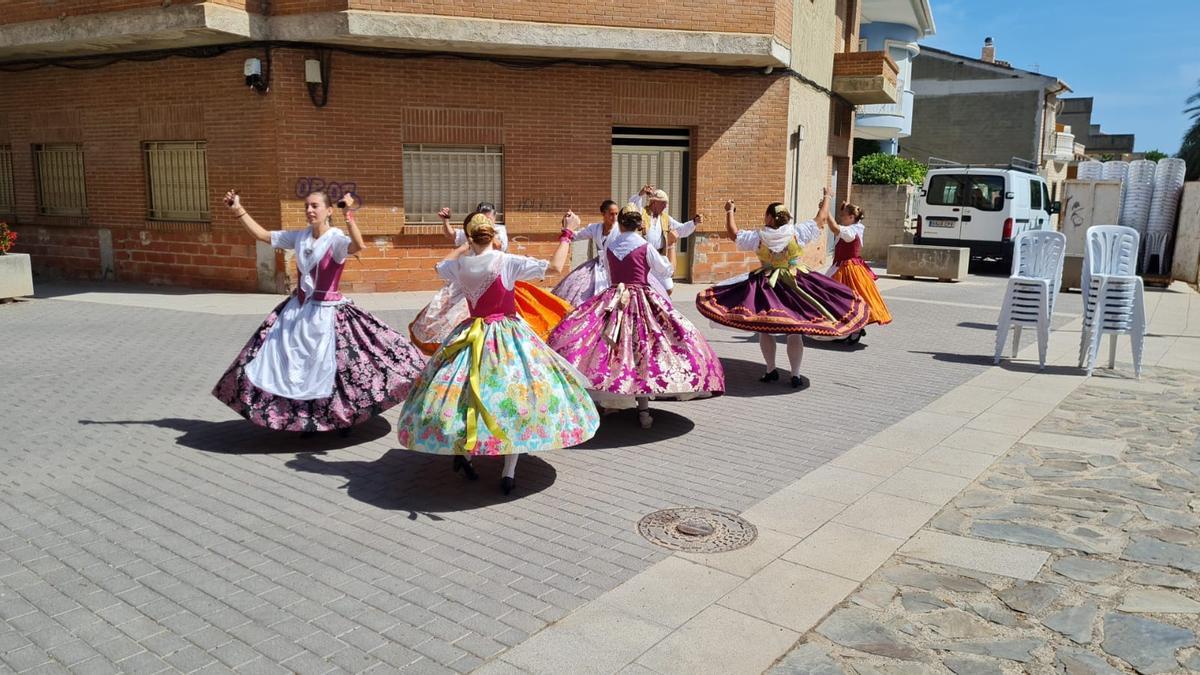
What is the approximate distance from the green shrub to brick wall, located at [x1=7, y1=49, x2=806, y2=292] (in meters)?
8.95

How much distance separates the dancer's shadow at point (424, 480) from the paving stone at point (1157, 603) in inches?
125

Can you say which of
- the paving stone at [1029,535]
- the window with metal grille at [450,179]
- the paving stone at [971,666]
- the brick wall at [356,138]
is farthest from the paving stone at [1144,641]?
the window with metal grille at [450,179]

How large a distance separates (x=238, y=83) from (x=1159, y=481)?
13.0 m

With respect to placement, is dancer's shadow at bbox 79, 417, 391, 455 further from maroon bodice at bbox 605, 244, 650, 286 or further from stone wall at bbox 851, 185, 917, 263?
stone wall at bbox 851, 185, 917, 263

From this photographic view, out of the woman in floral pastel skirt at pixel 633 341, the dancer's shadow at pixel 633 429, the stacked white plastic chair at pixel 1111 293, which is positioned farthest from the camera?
the stacked white plastic chair at pixel 1111 293

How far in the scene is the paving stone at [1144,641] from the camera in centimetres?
356

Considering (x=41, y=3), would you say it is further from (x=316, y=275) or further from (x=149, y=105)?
(x=316, y=275)

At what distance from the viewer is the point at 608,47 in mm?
14031

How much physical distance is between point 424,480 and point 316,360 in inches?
45.8

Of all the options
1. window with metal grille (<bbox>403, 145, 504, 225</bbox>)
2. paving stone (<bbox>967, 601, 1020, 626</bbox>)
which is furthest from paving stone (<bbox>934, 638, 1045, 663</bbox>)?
window with metal grille (<bbox>403, 145, 504, 225</bbox>)

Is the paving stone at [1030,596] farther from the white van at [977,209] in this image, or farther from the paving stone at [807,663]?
the white van at [977,209]

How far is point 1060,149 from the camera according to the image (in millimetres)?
42594

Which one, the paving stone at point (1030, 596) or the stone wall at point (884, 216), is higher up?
the stone wall at point (884, 216)

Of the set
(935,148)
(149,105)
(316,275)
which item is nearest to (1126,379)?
(316,275)
